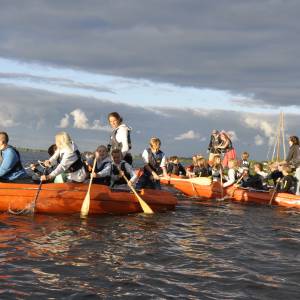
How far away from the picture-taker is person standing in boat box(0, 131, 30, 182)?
10781mm

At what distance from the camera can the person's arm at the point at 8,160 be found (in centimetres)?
1078

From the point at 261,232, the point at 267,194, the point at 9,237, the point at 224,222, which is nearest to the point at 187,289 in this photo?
the point at 9,237

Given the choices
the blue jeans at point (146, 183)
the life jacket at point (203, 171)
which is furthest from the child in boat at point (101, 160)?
the life jacket at point (203, 171)

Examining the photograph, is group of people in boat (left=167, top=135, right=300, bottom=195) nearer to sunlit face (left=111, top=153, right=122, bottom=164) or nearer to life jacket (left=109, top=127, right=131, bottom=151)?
life jacket (left=109, top=127, right=131, bottom=151)

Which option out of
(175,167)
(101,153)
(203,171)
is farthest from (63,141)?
(175,167)

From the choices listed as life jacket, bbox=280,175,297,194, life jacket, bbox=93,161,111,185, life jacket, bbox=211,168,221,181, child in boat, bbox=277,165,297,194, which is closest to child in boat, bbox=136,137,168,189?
life jacket, bbox=93,161,111,185

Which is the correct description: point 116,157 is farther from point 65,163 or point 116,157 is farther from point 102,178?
point 65,163

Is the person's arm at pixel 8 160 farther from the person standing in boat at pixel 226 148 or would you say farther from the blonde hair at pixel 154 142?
the person standing in boat at pixel 226 148

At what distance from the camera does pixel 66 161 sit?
10547mm

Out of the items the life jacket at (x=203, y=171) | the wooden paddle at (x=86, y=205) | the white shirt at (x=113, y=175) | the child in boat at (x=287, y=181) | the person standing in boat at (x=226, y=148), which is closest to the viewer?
the wooden paddle at (x=86, y=205)

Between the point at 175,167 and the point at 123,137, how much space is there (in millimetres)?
10061

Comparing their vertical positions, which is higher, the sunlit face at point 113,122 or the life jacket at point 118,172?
the sunlit face at point 113,122

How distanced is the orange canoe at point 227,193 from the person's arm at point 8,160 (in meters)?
5.34

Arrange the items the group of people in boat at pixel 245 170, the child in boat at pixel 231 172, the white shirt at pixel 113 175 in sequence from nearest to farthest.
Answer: the white shirt at pixel 113 175, the group of people in boat at pixel 245 170, the child in boat at pixel 231 172
